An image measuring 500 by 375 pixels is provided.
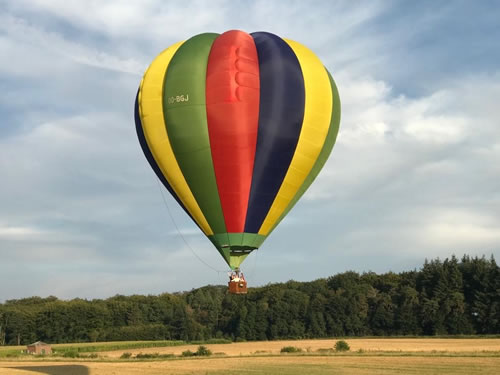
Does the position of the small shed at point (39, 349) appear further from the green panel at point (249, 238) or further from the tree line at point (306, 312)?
the green panel at point (249, 238)

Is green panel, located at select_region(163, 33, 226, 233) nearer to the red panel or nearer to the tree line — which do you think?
the red panel

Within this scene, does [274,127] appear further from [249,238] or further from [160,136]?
[160,136]

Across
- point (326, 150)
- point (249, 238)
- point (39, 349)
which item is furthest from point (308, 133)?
point (39, 349)

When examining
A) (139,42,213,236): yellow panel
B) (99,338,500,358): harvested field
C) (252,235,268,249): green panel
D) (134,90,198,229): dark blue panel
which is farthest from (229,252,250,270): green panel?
(99,338,500,358): harvested field

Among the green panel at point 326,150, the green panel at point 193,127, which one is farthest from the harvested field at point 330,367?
the green panel at point 193,127

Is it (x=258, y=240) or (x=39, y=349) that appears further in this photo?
(x=39, y=349)

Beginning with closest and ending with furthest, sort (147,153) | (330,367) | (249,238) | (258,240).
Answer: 1. (249,238)
2. (258,240)
3. (147,153)
4. (330,367)

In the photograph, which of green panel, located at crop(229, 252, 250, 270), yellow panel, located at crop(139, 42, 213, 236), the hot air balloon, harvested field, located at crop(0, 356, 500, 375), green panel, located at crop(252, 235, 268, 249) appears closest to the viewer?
the hot air balloon

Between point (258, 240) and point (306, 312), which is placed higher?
point (258, 240)
